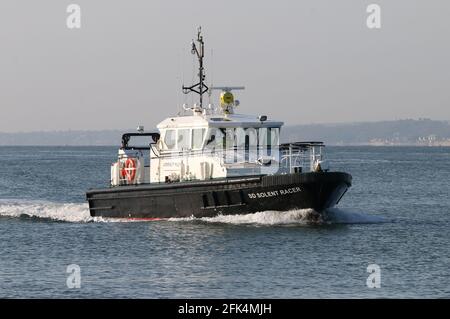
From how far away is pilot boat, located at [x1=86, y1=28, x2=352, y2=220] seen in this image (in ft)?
108

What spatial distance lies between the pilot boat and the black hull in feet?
0.10

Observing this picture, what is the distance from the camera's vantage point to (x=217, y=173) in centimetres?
3412

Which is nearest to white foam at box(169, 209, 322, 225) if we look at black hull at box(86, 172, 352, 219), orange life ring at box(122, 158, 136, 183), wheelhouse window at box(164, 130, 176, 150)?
black hull at box(86, 172, 352, 219)

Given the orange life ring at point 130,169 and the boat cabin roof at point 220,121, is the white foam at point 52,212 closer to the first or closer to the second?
the orange life ring at point 130,169

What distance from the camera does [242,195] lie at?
3316 cm

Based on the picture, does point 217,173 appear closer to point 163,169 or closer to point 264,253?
point 163,169

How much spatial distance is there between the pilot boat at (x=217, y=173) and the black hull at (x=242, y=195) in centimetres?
3

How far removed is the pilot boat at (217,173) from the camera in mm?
32938

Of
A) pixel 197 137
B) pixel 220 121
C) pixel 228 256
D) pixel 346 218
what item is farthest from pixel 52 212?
pixel 228 256

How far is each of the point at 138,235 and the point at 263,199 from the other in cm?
430

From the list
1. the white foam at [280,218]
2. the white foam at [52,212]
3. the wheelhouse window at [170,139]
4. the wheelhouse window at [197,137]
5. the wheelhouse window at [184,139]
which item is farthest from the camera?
the white foam at [52,212]

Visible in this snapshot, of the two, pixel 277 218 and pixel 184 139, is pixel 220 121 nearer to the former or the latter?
pixel 184 139

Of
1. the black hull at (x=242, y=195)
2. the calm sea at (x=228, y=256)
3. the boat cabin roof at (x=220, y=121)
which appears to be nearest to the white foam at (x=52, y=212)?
the calm sea at (x=228, y=256)

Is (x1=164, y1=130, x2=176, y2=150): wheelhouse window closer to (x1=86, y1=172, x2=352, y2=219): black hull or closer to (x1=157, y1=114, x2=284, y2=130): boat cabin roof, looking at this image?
(x1=157, y1=114, x2=284, y2=130): boat cabin roof
